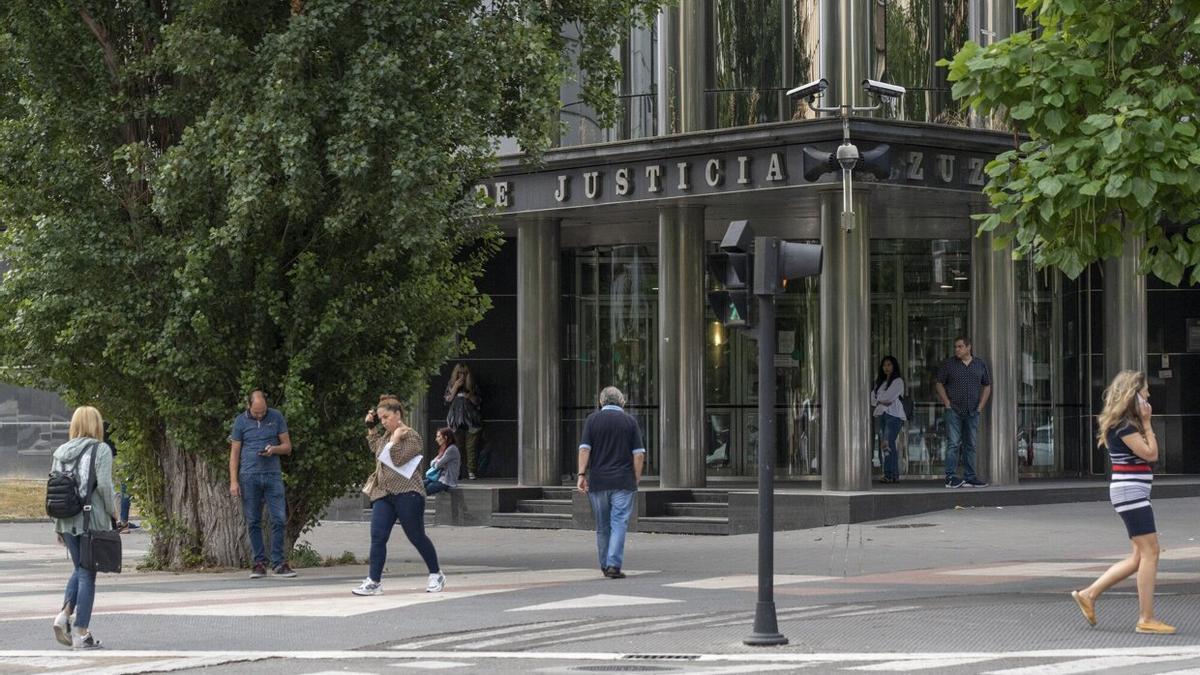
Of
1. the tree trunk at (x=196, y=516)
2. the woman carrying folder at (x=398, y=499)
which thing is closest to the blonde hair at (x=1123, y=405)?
the woman carrying folder at (x=398, y=499)

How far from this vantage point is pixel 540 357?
24922 mm

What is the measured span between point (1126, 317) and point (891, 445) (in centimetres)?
373

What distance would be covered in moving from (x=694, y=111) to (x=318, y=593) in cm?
977

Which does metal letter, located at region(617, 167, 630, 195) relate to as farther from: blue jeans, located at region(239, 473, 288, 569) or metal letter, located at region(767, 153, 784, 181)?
blue jeans, located at region(239, 473, 288, 569)

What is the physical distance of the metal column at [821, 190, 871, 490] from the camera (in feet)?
70.2

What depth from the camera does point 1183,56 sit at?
13.5 m

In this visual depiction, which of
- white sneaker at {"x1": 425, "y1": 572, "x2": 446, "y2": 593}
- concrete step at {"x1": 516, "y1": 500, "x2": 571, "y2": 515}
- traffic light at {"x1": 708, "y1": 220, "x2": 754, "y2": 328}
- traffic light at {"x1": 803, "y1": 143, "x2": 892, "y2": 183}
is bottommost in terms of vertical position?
white sneaker at {"x1": 425, "y1": 572, "x2": 446, "y2": 593}

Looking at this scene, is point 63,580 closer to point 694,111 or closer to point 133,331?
point 133,331

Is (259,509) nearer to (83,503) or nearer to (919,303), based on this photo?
(83,503)

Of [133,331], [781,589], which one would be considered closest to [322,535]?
[133,331]

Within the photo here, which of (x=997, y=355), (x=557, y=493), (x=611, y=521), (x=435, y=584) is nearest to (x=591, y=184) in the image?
(x=557, y=493)

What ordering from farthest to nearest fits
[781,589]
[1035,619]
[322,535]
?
[322,535] < [781,589] < [1035,619]

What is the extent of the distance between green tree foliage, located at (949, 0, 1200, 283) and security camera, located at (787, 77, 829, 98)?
7200mm

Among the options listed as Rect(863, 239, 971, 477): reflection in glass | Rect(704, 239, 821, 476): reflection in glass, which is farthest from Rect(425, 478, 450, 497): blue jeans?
Rect(863, 239, 971, 477): reflection in glass
